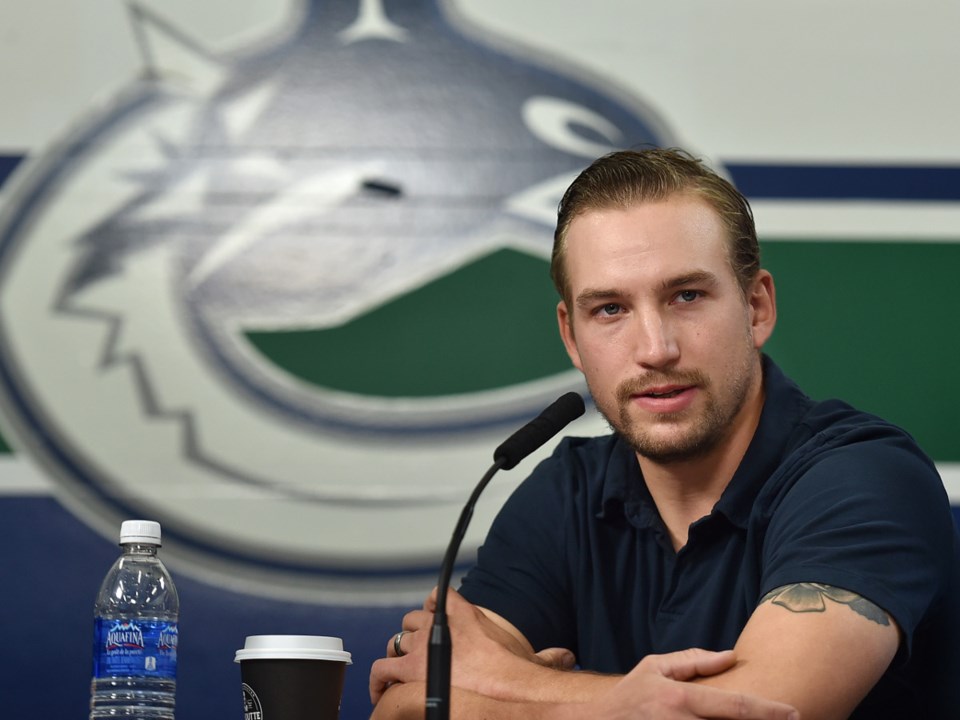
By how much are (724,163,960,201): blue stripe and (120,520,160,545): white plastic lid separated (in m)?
1.25

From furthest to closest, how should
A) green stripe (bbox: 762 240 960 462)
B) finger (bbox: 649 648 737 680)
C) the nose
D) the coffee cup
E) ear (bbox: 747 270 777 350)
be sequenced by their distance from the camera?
green stripe (bbox: 762 240 960 462)
ear (bbox: 747 270 777 350)
the nose
the coffee cup
finger (bbox: 649 648 737 680)

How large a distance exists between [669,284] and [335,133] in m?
0.96

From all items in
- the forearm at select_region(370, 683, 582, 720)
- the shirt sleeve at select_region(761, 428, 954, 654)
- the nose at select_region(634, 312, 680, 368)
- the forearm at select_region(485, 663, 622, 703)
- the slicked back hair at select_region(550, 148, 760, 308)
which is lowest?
the forearm at select_region(370, 683, 582, 720)

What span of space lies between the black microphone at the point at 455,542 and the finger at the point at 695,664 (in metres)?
0.20

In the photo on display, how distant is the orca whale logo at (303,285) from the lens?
2105 mm

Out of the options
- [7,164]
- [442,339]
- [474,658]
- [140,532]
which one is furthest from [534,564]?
[7,164]

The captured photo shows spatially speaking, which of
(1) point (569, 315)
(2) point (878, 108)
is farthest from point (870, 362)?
(1) point (569, 315)

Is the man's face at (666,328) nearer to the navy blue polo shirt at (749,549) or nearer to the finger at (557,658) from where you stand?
the navy blue polo shirt at (749,549)

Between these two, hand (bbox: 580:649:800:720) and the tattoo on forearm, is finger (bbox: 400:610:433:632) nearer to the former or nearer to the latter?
hand (bbox: 580:649:800:720)

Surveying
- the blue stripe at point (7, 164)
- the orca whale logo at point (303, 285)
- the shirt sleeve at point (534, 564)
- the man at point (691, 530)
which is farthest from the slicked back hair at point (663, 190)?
the blue stripe at point (7, 164)

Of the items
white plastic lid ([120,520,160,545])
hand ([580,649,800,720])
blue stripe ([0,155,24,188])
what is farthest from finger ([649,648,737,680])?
blue stripe ([0,155,24,188])

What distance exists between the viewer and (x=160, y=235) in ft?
7.11

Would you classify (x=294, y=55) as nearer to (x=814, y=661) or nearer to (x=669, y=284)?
(x=669, y=284)

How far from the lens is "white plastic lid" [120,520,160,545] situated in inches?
51.6
